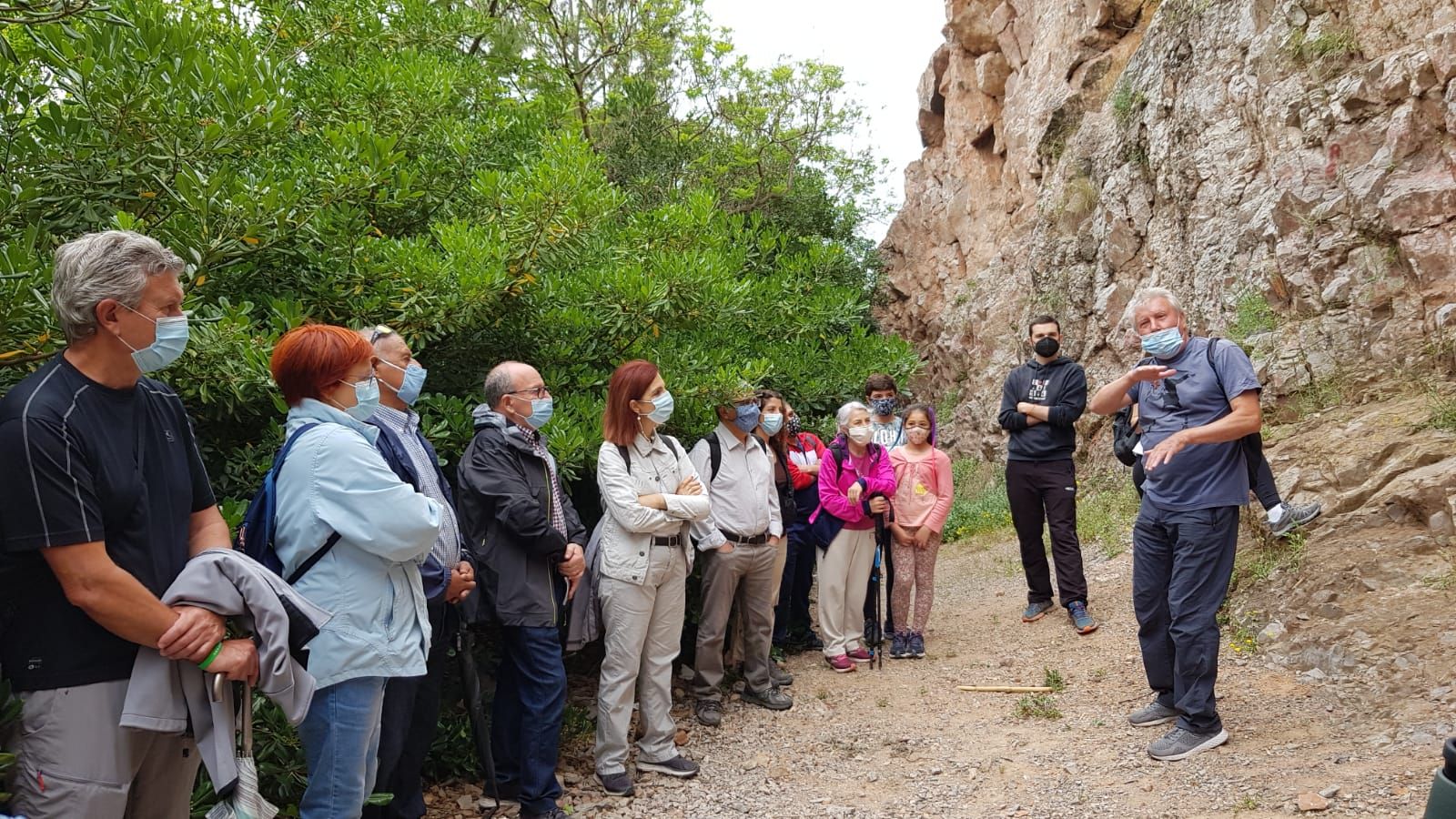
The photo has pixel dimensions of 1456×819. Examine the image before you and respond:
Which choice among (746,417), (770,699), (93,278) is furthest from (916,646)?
(93,278)

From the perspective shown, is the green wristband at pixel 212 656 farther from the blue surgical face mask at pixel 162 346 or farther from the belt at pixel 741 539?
the belt at pixel 741 539

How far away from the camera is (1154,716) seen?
16.3 feet

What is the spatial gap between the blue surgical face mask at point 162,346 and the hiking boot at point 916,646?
18.6ft

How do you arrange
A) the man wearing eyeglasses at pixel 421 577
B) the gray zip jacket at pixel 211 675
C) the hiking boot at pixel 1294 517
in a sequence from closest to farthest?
the gray zip jacket at pixel 211 675 < the man wearing eyeglasses at pixel 421 577 < the hiking boot at pixel 1294 517

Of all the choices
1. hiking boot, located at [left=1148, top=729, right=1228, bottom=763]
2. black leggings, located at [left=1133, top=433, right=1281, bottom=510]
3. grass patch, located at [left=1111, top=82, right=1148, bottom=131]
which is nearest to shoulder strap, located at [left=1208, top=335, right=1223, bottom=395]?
black leggings, located at [left=1133, top=433, right=1281, bottom=510]

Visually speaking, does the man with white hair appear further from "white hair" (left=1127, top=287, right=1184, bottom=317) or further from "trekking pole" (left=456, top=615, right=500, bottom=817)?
"trekking pole" (left=456, top=615, right=500, bottom=817)

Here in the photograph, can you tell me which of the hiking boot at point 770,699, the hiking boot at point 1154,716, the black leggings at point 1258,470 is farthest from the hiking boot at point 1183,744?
the hiking boot at point 770,699

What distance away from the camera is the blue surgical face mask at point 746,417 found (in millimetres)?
5859

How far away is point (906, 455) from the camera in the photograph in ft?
23.1

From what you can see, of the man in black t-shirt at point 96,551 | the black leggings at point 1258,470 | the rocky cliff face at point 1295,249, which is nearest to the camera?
the man in black t-shirt at point 96,551

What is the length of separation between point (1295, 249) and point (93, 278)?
9.84 meters

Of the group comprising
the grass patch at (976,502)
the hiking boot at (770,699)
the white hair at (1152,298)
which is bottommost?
the hiking boot at (770,699)

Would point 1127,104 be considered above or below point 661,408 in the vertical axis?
above

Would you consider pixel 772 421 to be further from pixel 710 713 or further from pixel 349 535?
pixel 349 535
